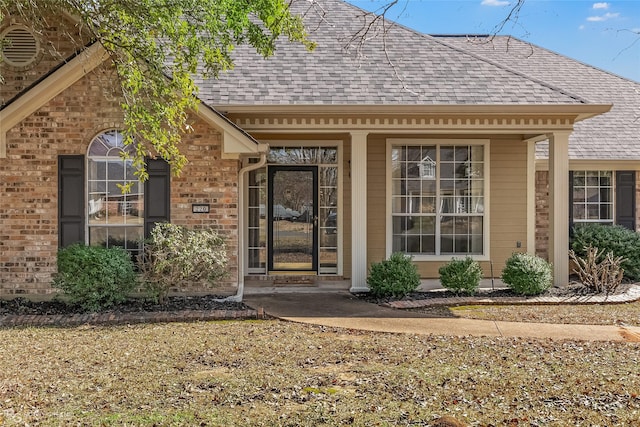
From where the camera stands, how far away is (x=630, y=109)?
14.2m

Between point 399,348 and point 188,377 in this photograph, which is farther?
point 399,348

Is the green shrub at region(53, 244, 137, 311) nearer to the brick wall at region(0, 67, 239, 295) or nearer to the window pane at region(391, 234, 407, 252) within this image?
the brick wall at region(0, 67, 239, 295)

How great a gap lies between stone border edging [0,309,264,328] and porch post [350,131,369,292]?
2.47 m

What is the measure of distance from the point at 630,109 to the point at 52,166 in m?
13.4

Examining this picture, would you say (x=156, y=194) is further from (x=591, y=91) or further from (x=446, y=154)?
(x=591, y=91)

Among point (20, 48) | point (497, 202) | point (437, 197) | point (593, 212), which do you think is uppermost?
point (20, 48)

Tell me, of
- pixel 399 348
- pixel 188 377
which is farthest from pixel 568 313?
pixel 188 377

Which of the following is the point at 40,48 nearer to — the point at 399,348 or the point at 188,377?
the point at 188,377

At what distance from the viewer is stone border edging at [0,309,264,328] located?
763 centimetres

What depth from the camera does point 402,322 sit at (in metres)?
7.76

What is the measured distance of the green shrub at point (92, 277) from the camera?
8.23 m

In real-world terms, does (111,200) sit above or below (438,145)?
below

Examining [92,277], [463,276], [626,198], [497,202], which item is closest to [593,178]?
[626,198]

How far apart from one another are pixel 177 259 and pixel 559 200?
671 cm
